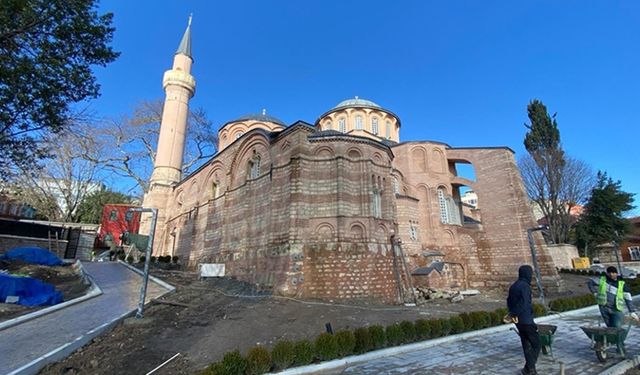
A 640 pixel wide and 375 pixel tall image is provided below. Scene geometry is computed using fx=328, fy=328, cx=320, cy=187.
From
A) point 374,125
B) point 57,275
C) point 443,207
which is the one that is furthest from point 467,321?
point 374,125

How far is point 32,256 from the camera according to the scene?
15.4 m

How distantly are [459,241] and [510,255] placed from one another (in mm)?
2820

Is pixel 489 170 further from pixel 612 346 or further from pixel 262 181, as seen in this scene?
pixel 612 346

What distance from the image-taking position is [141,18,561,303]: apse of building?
12.9 metres

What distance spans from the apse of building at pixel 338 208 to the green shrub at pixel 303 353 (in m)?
6.50

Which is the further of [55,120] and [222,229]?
[222,229]

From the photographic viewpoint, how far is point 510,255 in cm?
1914

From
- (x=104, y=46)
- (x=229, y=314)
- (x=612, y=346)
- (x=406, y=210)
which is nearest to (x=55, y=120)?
(x=104, y=46)

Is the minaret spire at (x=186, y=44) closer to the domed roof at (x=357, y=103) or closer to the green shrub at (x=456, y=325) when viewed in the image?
the domed roof at (x=357, y=103)

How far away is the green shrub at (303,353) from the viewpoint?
208 inches

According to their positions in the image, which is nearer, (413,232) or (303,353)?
(303,353)

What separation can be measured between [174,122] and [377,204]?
18080 mm

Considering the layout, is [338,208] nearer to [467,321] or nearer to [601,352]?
[467,321]

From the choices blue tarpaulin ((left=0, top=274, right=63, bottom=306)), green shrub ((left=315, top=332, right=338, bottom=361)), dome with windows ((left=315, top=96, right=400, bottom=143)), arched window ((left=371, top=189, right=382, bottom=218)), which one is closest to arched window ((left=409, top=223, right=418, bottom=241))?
arched window ((left=371, top=189, right=382, bottom=218))
